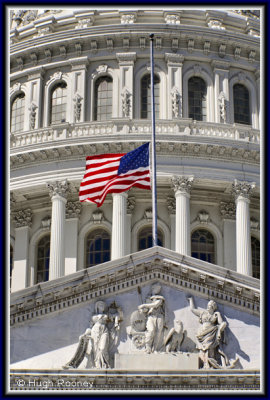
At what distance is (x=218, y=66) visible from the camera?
53.7 m

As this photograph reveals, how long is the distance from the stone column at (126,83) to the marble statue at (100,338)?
22.4 metres

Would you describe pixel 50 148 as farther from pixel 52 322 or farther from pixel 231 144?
pixel 52 322

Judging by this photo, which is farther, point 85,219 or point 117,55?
point 117,55

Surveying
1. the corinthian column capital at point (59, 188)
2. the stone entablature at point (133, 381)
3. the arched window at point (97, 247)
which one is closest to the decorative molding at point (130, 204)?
the arched window at point (97, 247)

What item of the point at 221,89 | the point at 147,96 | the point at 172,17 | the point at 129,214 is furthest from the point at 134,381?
the point at 172,17

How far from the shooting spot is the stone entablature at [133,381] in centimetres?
2812

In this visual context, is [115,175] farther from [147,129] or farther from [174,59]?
[174,59]

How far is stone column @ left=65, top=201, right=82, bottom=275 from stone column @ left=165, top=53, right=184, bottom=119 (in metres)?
6.83

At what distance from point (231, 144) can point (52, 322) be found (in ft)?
71.1

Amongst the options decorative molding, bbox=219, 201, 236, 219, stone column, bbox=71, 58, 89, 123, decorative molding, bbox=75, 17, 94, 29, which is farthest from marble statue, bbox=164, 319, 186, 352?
decorative molding, bbox=75, 17, 94, 29

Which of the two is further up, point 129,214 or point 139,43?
point 139,43

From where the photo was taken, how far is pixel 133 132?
49.7 metres

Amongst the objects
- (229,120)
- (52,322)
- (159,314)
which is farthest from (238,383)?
(229,120)

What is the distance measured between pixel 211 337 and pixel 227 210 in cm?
2091
